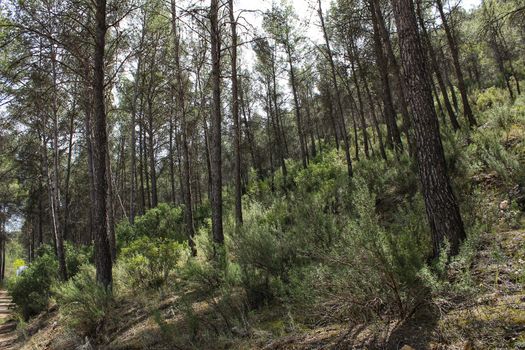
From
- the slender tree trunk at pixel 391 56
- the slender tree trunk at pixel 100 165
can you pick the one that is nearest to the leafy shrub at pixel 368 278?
the slender tree trunk at pixel 100 165

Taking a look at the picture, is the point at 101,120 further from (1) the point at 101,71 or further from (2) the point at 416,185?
(2) the point at 416,185

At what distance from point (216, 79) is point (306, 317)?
6088 millimetres

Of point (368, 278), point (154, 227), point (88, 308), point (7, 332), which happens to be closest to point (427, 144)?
point (368, 278)

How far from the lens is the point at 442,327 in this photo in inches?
104

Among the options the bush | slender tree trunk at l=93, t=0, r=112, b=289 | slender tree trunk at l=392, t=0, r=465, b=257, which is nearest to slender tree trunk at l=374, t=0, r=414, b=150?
slender tree trunk at l=392, t=0, r=465, b=257

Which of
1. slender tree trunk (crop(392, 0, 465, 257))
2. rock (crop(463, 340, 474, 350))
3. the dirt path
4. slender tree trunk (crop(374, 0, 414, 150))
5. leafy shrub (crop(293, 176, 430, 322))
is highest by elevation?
slender tree trunk (crop(374, 0, 414, 150))

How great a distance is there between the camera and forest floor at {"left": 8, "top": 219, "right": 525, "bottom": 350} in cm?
245

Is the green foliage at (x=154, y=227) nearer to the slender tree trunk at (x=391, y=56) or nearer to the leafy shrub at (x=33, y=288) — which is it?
the leafy shrub at (x=33, y=288)

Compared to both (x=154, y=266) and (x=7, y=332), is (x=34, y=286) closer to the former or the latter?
(x=7, y=332)

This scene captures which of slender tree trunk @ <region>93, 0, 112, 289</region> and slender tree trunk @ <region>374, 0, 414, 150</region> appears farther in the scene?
slender tree trunk @ <region>374, 0, 414, 150</region>

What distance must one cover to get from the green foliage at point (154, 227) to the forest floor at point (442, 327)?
31.3 feet

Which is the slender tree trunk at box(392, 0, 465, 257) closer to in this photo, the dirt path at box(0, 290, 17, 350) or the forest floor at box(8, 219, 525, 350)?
the forest floor at box(8, 219, 525, 350)

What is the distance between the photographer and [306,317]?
3699 mm

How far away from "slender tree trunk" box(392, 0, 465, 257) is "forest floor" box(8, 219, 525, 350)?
1.37 feet
